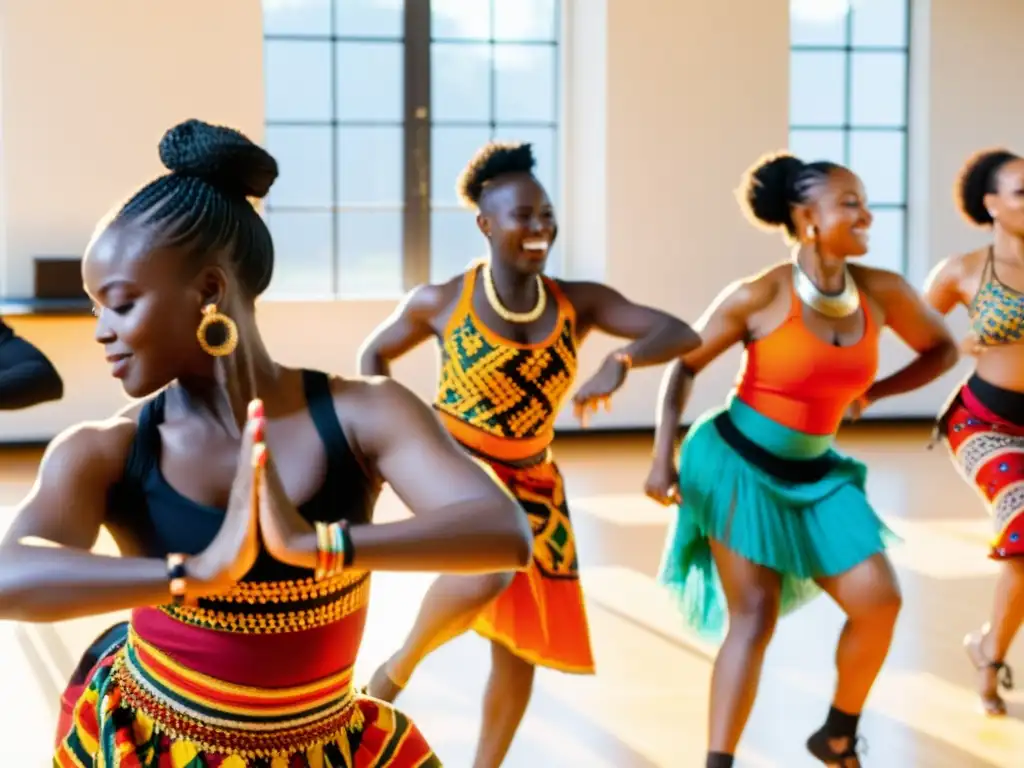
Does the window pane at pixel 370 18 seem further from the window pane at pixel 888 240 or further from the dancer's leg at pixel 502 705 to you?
the dancer's leg at pixel 502 705

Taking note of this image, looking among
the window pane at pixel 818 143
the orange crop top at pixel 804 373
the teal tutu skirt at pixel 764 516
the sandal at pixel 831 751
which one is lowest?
the sandal at pixel 831 751

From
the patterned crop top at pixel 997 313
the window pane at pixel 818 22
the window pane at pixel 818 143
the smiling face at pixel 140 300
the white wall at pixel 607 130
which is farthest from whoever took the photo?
the window pane at pixel 818 143

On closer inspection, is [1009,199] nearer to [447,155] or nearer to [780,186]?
[780,186]

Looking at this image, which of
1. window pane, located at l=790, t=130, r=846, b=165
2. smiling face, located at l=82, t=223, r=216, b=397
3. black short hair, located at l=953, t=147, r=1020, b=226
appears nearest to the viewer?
smiling face, located at l=82, t=223, r=216, b=397

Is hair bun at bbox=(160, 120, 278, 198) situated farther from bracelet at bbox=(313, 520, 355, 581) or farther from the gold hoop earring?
bracelet at bbox=(313, 520, 355, 581)

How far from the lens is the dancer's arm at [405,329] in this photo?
12.0ft

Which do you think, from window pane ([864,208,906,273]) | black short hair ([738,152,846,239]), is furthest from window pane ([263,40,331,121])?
black short hair ([738,152,846,239])

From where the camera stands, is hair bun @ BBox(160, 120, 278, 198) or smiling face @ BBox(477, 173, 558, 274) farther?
smiling face @ BBox(477, 173, 558, 274)

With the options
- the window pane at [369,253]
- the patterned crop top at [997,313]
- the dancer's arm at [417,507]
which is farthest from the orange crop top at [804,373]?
the window pane at [369,253]

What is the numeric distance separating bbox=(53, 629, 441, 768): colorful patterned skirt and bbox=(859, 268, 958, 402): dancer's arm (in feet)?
7.31

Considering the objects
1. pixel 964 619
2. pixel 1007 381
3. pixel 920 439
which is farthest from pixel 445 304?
pixel 920 439

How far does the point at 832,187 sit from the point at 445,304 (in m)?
0.89

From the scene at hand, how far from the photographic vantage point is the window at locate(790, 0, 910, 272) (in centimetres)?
1030

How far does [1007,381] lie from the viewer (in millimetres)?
4273
